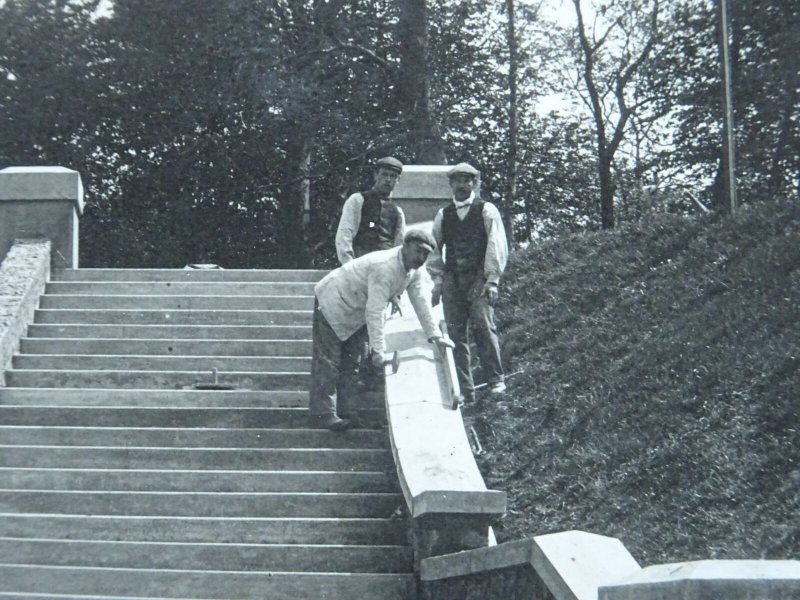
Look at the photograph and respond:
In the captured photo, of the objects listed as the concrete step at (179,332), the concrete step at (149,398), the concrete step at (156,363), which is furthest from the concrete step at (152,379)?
the concrete step at (179,332)

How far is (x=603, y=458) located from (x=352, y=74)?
46.8 feet

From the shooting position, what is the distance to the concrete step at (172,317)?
11.1m

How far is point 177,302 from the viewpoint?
1141cm

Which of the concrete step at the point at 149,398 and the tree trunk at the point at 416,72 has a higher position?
the tree trunk at the point at 416,72

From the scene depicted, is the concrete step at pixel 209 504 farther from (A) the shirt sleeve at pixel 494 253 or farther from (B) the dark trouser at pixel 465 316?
(A) the shirt sleeve at pixel 494 253

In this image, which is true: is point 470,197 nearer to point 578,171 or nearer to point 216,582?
point 216,582

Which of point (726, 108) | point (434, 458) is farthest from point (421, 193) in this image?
point (434, 458)

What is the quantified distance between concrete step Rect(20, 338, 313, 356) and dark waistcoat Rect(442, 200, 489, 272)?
1.47 meters

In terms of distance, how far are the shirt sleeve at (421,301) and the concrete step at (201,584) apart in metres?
1.93

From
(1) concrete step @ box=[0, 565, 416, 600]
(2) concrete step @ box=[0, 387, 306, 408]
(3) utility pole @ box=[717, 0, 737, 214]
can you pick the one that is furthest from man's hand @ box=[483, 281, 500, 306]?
(3) utility pole @ box=[717, 0, 737, 214]

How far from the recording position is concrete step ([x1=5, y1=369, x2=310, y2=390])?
9828 mm

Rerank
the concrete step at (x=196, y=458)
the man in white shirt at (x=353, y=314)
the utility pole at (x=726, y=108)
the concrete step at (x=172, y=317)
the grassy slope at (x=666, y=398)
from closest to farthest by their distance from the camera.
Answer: the grassy slope at (x=666, y=398)
the man in white shirt at (x=353, y=314)
the concrete step at (x=196, y=458)
the concrete step at (x=172, y=317)
the utility pole at (x=726, y=108)

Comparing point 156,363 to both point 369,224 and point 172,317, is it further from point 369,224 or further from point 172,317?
point 369,224

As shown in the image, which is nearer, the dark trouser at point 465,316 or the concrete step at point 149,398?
the concrete step at point 149,398
